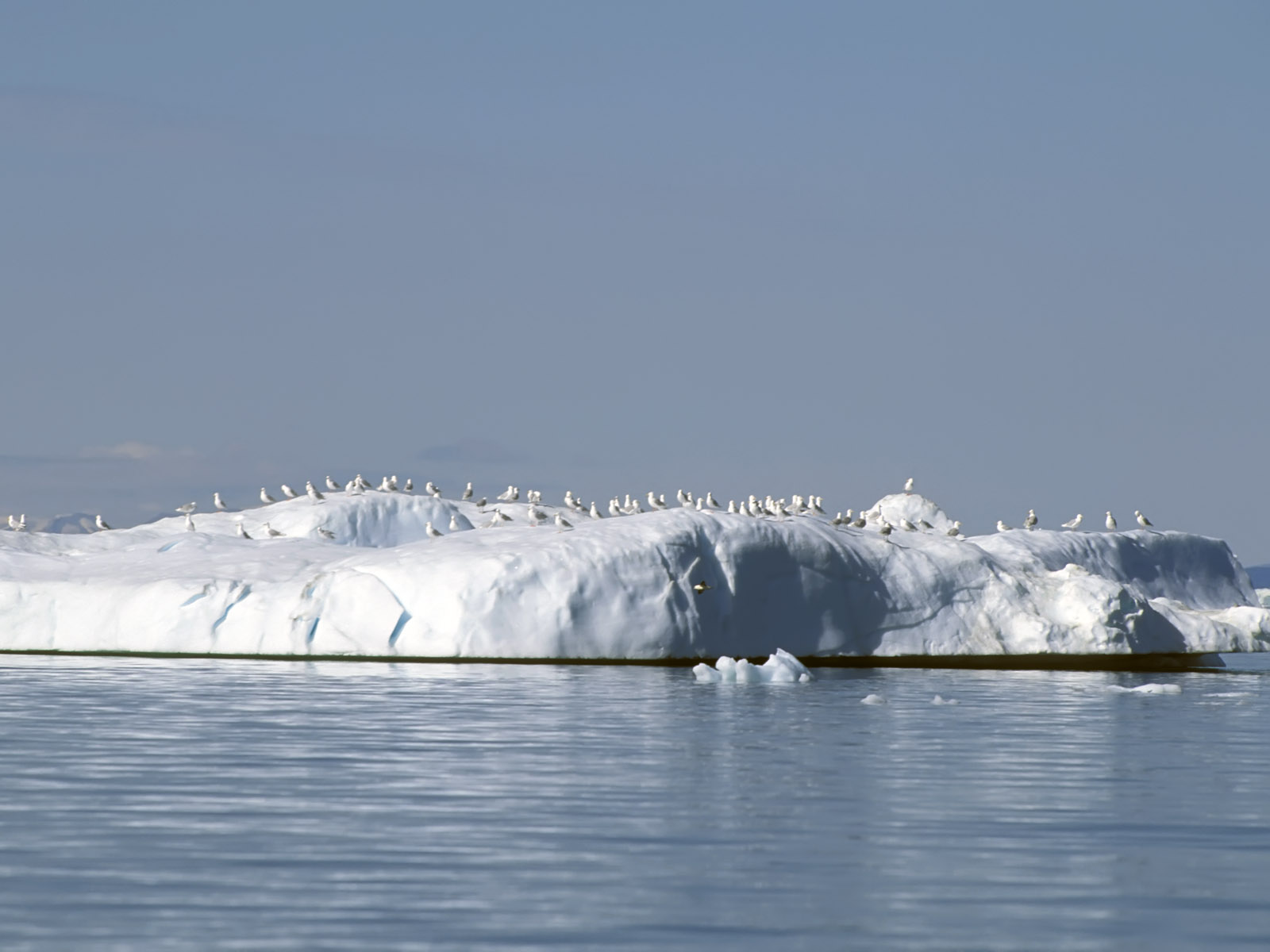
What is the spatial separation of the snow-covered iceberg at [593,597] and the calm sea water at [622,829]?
37.9ft

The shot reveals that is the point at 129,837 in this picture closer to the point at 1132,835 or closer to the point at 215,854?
the point at 215,854

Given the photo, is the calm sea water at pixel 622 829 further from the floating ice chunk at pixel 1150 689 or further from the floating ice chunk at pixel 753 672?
the floating ice chunk at pixel 753 672

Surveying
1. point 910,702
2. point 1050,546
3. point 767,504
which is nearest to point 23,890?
point 910,702

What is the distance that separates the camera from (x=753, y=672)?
32188mm

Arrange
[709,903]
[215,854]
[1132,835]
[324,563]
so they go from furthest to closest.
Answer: [324,563]
[1132,835]
[215,854]
[709,903]

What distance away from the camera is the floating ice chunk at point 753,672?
104 feet

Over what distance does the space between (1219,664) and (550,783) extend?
36.1m

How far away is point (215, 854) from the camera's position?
11.0 meters

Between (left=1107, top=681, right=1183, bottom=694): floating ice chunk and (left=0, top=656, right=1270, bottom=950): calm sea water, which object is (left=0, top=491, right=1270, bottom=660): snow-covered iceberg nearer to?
(left=1107, top=681, right=1183, bottom=694): floating ice chunk

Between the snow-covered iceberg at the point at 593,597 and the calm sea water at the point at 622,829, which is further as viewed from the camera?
the snow-covered iceberg at the point at 593,597

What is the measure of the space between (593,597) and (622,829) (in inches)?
933

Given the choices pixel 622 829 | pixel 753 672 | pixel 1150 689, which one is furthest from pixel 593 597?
pixel 622 829

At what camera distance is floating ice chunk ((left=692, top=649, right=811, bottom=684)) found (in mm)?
31719

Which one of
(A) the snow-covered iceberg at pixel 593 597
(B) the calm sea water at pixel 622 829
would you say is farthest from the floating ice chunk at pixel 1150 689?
(A) the snow-covered iceberg at pixel 593 597
